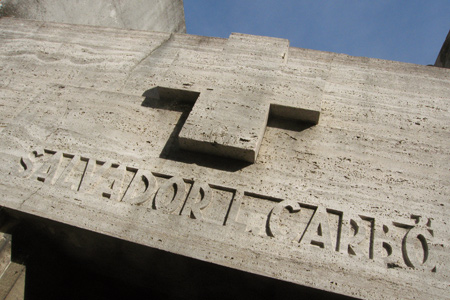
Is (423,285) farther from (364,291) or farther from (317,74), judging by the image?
(317,74)

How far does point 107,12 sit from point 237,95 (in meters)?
3.84

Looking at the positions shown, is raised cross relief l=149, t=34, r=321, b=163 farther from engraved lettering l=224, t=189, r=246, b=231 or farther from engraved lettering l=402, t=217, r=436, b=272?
engraved lettering l=402, t=217, r=436, b=272

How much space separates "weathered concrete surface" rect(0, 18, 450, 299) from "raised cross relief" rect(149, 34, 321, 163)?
0.08 ft

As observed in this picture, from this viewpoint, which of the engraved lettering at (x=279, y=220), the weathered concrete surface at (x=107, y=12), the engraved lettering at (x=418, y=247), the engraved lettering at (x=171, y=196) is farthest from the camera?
the weathered concrete surface at (x=107, y=12)

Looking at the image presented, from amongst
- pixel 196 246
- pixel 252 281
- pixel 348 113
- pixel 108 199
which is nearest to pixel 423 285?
pixel 252 281

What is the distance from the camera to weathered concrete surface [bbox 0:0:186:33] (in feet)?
15.3

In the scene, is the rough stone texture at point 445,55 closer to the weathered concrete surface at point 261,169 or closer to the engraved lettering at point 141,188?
the weathered concrete surface at point 261,169

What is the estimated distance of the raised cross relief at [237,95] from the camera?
8.42ft

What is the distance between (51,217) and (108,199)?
0.35 metres

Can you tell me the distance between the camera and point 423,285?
1.97m

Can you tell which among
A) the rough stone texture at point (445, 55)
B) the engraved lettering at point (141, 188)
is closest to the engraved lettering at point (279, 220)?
the engraved lettering at point (141, 188)

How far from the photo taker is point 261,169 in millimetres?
2533

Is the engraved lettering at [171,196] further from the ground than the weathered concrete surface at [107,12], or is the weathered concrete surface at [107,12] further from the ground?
the weathered concrete surface at [107,12]

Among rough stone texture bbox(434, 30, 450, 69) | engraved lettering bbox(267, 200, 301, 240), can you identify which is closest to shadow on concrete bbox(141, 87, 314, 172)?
engraved lettering bbox(267, 200, 301, 240)
